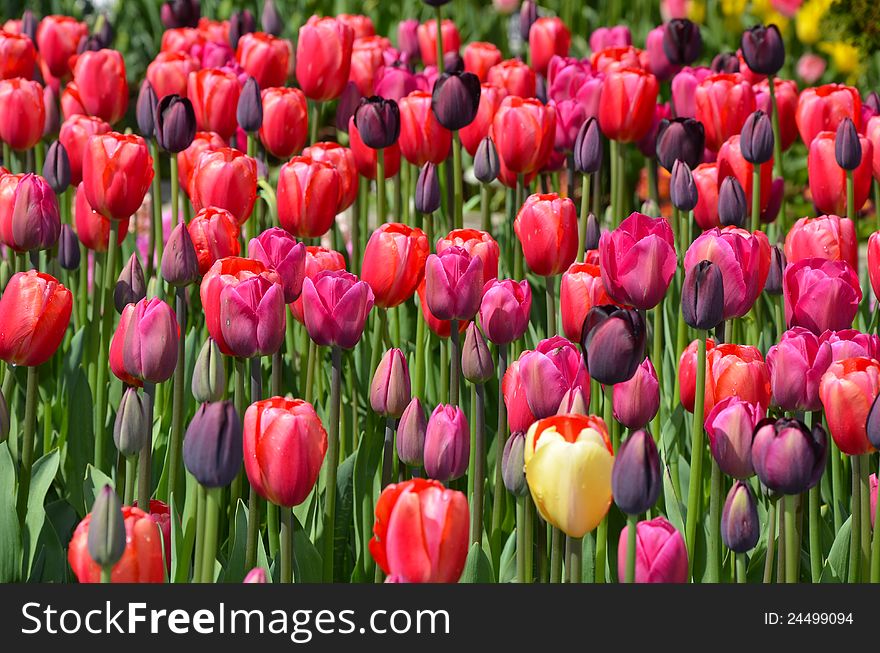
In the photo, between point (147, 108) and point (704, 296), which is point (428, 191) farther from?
point (704, 296)

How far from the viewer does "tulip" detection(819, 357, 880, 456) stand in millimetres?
1697

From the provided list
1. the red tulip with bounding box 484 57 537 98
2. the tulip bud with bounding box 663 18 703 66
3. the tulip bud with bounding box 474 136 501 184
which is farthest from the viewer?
the tulip bud with bounding box 663 18 703 66

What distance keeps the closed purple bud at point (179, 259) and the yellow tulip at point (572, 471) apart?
0.86m

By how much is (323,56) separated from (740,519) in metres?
2.12

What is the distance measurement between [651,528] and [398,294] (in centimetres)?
86

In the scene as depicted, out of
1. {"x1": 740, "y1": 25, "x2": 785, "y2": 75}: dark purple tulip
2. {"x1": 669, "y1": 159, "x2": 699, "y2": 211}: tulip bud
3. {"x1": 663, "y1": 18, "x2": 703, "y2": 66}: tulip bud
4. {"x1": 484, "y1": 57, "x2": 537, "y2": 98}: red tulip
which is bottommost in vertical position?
{"x1": 669, "y1": 159, "x2": 699, "y2": 211}: tulip bud

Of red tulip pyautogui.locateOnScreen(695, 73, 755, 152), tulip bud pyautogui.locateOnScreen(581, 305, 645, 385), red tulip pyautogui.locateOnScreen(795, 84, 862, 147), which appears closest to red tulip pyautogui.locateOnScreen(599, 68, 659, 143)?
red tulip pyautogui.locateOnScreen(695, 73, 755, 152)

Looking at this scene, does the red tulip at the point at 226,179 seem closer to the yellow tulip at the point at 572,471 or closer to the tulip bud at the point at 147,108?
the tulip bud at the point at 147,108

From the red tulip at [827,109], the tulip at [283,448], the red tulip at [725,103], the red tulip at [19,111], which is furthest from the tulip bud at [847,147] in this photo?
the red tulip at [19,111]

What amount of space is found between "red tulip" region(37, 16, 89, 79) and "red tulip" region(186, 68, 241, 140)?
39.8 inches

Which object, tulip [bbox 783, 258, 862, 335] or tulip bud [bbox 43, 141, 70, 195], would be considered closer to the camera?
tulip [bbox 783, 258, 862, 335]

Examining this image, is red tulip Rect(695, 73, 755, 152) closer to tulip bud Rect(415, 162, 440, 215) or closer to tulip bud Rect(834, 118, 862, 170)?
tulip bud Rect(834, 118, 862, 170)

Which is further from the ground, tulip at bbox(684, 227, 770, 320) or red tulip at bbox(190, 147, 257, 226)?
red tulip at bbox(190, 147, 257, 226)

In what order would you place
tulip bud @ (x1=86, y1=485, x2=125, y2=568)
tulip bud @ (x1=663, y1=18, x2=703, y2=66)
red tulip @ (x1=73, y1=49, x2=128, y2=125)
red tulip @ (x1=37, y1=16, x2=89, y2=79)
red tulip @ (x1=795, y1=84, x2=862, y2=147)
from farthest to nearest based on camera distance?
red tulip @ (x1=37, y1=16, x2=89, y2=79)
tulip bud @ (x1=663, y1=18, x2=703, y2=66)
red tulip @ (x1=73, y1=49, x2=128, y2=125)
red tulip @ (x1=795, y1=84, x2=862, y2=147)
tulip bud @ (x1=86, y1=485, x2=125, y2=568)
